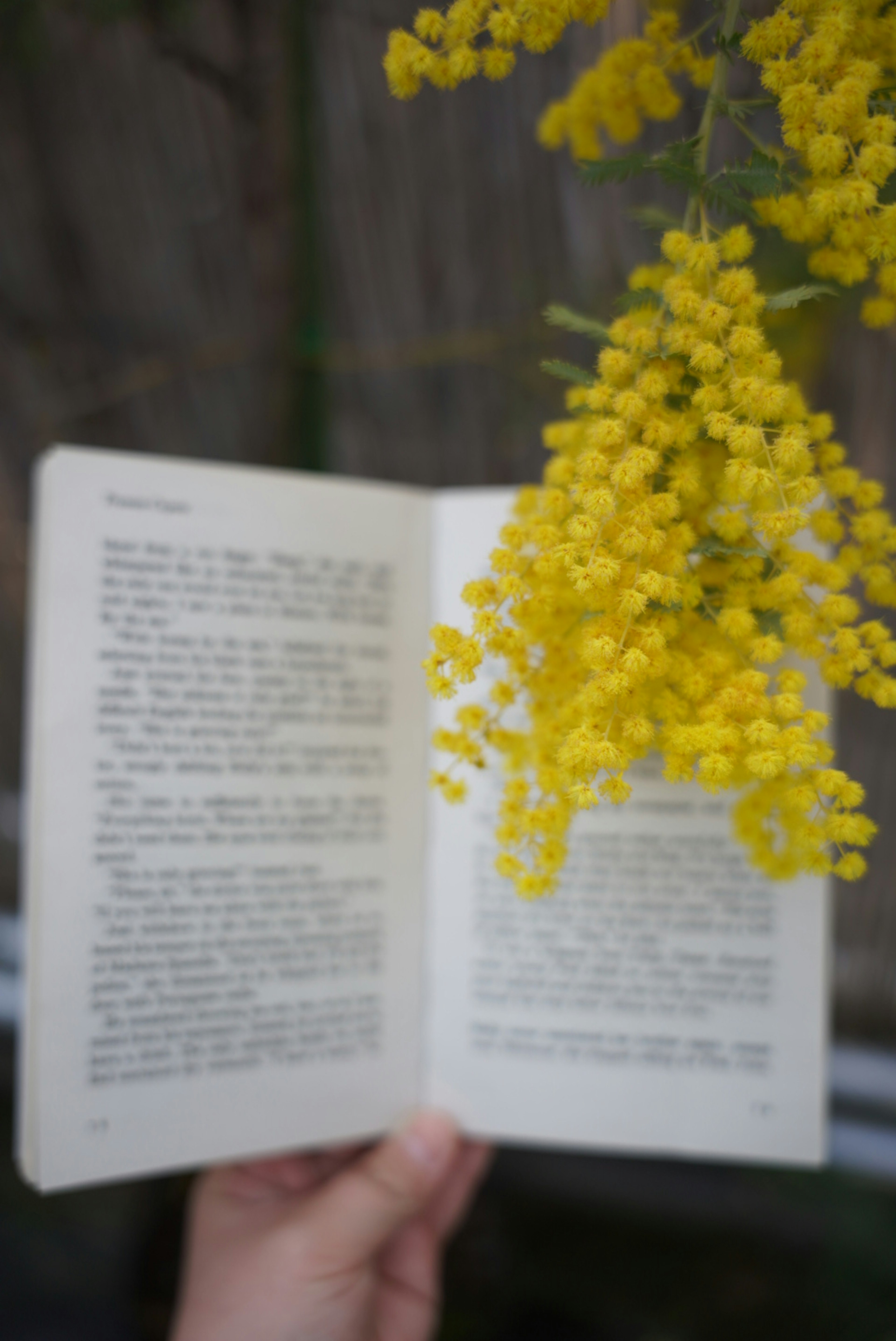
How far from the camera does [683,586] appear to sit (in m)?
0.49

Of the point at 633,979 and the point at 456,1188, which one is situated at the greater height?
the point at 633,979

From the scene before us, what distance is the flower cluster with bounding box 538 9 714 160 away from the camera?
1.74 ft

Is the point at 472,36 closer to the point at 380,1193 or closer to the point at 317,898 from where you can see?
the point at 317,898

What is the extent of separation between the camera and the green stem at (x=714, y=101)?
1.59 ft

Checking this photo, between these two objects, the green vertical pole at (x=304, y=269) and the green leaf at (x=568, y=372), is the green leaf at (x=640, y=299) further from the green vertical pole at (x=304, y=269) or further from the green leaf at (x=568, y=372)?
the green vertical pole at (x=304, y=269)

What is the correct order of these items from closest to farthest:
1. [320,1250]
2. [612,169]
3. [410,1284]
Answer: [612,169]
[320,1250]
[410,1284]

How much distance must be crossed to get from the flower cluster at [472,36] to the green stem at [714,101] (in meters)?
0.08

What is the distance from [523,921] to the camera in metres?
0.82

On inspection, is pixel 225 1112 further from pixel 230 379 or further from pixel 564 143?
pixel 564 143

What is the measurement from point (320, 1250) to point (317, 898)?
0.34 m

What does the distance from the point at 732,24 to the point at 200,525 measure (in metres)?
0.59

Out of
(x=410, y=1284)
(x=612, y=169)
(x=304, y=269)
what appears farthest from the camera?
(x=304, y=269)

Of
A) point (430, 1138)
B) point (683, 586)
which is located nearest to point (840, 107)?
point (683, 586)

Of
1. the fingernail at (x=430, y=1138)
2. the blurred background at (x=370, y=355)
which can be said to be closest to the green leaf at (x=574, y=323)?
the blurred background at (x=370, y=355)
